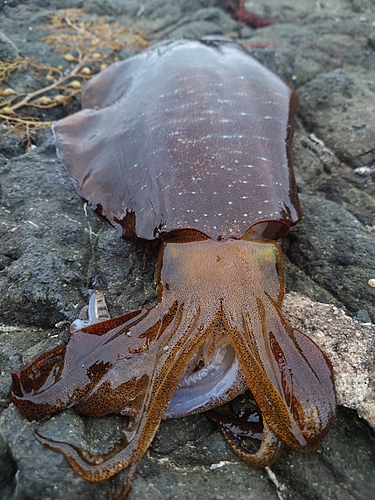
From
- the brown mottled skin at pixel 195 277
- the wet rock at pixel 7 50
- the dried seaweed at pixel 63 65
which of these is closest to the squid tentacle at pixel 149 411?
the brown mottled skin at pixel 195 277

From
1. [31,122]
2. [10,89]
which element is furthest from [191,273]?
[10,89]

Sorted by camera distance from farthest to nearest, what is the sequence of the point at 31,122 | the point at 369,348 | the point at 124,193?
the point at 31,122, the point at 124,193, the point at 369,348

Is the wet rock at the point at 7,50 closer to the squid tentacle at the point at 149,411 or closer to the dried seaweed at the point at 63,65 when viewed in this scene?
the dried seaweed at the point at 63,65

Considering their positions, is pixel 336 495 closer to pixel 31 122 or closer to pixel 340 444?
pixel 340 444

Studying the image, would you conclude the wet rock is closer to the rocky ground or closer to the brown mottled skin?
the rocky ground

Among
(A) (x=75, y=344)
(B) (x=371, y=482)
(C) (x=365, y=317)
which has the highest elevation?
(A) (x=75, y=344)

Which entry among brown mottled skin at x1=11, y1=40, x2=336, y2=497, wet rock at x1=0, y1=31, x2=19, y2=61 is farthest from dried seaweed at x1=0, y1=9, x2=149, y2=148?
brown mottled skin at x1=11, y1=40, x2=336, y2=497
